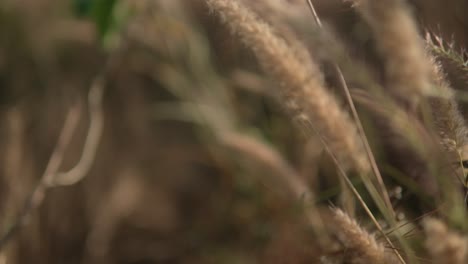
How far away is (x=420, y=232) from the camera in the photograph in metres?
0.92

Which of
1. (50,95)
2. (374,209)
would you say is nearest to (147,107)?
(50,95)

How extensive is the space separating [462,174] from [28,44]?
1847 millimetres

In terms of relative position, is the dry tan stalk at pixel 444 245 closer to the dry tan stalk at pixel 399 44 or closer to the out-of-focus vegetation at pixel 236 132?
the out-of-focus vegetation at pixel 236 132

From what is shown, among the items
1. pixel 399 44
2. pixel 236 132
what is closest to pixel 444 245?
pixel 399 44

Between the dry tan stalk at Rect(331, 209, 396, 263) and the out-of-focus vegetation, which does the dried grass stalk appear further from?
the dry tan stalk at Rect(331, 209, 396, 263)

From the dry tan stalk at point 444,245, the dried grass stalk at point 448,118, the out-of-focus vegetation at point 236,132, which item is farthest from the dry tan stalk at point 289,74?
the dry tan stalk at point 444,245

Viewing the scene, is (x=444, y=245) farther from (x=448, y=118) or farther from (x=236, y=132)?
(x=236, y=132)

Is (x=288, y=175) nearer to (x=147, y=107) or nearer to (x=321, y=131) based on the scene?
(x=321, y=131)

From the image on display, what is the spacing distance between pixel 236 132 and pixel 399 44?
104 cm

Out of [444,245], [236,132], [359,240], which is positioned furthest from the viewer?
[236,132]

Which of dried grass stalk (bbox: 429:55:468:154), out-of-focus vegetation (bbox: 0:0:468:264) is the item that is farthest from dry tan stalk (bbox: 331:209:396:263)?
dried grass stalk (bbox: 429:55:468:154)

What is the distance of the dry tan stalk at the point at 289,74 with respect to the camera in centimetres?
77

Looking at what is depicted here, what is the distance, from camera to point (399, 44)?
2.11 feet

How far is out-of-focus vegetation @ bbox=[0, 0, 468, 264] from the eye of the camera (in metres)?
0.78
